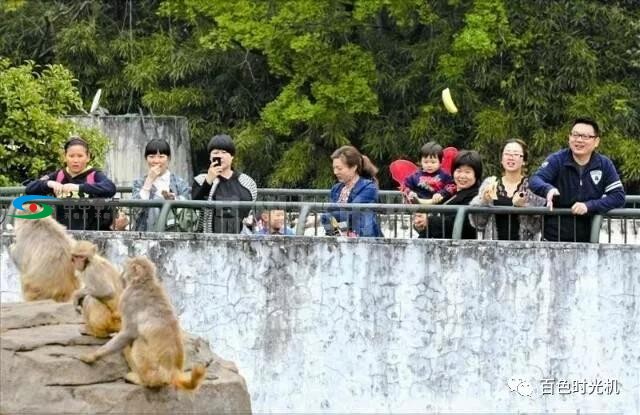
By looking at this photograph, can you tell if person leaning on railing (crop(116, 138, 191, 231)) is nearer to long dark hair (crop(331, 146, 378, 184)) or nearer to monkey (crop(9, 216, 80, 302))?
long dark hair (crop(331, 146, 378, 184))

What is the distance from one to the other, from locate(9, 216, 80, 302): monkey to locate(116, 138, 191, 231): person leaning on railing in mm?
2369

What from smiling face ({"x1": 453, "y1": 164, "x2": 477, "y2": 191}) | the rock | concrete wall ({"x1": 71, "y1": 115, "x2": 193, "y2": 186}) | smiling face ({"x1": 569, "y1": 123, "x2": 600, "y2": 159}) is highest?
concrete wall ({"x1": 71, "y1": 115, "x2": 193, "y2": 186})

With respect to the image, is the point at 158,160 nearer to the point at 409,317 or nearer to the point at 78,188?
the point at 78,188

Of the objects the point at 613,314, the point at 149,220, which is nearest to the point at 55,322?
the point at 149,220

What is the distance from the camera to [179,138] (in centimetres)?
2989

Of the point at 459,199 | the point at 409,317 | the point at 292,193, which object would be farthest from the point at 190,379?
the point at 292,193

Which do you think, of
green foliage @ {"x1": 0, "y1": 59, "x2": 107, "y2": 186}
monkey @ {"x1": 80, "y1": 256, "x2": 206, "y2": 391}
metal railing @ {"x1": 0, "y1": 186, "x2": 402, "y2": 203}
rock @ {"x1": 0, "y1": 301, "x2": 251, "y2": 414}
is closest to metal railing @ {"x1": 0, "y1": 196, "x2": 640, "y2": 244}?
metal railing @ {"x1": 0, "y1": 186, "x2": 402, "y2": 203}

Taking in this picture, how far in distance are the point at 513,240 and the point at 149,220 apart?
10.9ft

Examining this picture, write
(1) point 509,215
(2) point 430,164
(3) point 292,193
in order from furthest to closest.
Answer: (3) point 292,193
(2) point 430,164
(1) point 509,215

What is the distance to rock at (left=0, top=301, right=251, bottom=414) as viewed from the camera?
42.3 ft

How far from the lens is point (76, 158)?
16.8 m

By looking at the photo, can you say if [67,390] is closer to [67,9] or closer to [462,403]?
[462,403]

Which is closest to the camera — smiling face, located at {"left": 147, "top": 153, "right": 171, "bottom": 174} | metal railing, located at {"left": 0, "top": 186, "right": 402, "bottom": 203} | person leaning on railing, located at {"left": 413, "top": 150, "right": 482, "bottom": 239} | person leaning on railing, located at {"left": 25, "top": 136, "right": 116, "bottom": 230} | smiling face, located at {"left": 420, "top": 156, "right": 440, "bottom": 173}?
person leaning on railing, located at {"left": 413, "top": 150, "right": 482, "bottom": 239}

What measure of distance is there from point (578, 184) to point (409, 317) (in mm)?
1815
